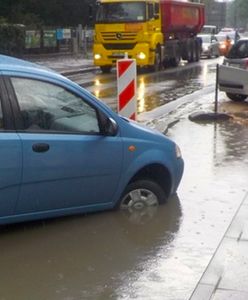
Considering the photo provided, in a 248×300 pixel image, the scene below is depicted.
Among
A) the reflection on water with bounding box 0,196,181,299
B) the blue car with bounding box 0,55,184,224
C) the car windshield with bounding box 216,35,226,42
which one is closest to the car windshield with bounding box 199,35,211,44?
the car windshield with bounding box 216,35,226,42

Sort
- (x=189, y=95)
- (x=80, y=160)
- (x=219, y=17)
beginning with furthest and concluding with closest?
(x=219, y=17) < (x=189, y=95) < (x=80, y=160)

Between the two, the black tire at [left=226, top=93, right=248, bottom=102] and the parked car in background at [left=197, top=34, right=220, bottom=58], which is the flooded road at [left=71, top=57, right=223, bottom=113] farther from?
the parked car in background at [left=197, top=34, right=220, bottom=58]

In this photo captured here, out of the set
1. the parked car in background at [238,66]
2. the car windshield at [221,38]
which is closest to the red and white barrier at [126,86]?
the parked car in background at [238,66]

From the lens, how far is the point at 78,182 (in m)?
5.88

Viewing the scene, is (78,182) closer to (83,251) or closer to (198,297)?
(83,251)

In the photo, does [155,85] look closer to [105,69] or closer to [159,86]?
[159,86]

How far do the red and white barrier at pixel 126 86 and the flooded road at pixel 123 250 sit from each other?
7.67 ft

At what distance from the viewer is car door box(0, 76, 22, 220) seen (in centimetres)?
534

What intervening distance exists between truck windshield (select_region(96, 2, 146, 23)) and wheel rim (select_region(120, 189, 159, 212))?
21.1m

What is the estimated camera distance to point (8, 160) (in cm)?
534

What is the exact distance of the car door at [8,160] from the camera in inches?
210

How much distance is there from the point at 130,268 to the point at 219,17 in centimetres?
7585

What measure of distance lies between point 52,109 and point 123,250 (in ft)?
4.64

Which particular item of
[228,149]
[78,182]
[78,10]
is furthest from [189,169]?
[78,10]
